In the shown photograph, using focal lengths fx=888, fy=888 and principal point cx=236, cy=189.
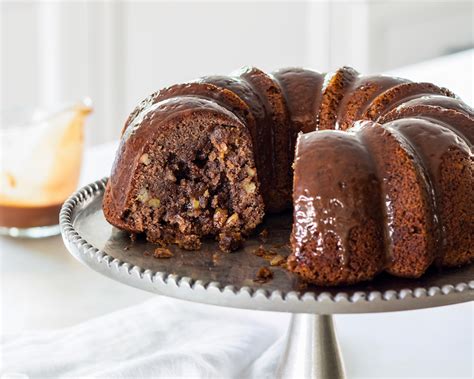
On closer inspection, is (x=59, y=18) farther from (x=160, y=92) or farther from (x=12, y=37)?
(x=160, y=92)

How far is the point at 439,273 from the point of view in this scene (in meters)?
1.68

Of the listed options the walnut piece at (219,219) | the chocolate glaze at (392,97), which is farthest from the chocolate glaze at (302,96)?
the walnut piece at (219,219)

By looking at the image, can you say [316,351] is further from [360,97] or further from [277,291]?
[360,97]

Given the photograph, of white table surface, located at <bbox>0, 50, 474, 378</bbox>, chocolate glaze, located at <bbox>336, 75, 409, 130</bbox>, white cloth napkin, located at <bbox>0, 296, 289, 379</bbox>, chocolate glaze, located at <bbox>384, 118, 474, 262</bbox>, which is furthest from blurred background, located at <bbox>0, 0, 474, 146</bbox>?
chocolate glaze, located at <bbox>384, 118, 474, 262</bbox>

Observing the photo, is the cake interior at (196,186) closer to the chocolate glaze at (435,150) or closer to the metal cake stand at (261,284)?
the metal cake stand at (261,284)

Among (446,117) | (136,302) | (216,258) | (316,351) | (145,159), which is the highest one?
(446,117)

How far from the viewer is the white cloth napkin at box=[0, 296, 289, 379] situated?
2.01 meters

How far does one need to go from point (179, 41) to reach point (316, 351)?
3.48 m

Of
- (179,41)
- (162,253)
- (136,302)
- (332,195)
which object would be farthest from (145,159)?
(179,41)

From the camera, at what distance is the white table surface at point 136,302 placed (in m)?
2.11

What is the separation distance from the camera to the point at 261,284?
1582mm

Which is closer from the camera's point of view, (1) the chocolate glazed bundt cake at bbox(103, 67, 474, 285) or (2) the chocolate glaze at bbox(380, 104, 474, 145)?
(1) the chocolate glazed bundt cake at bbox(103, 67, 474, 285)

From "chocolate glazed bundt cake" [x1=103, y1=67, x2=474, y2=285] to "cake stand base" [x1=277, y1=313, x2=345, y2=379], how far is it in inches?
9.4

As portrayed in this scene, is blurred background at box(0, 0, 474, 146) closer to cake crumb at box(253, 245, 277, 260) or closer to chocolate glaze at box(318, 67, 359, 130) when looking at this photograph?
chocolate glaze at box(318, 67, 359, 130)
